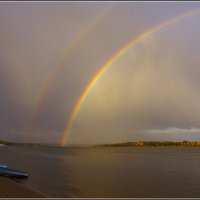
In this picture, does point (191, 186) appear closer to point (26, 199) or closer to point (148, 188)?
point (148, 188)

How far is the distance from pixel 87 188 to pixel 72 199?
591 cm

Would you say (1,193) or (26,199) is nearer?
(26,199)

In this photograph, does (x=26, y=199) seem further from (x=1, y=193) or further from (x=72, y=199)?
(x=72, y=199)

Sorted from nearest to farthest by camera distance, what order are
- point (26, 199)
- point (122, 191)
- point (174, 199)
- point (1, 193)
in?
point (26, 199) < point (1, 193) < point (174, 199) < point (122, 191)

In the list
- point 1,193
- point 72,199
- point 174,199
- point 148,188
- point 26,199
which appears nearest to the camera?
point 26,199

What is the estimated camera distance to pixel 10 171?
28.1 meters

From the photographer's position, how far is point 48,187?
2348cm

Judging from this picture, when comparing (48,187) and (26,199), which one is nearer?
(26,199)

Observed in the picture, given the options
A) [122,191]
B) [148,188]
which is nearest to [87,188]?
[122,191]

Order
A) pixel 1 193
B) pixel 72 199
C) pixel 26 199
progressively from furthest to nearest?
pixel 72 199 < pixel 1 193 < pixel 26 199

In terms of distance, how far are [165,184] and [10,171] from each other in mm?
14323

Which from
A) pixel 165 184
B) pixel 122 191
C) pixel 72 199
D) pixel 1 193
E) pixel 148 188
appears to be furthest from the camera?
pixel 165 184

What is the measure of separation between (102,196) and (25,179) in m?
10.8

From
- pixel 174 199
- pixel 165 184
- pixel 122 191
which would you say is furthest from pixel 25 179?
pixel 174 199
